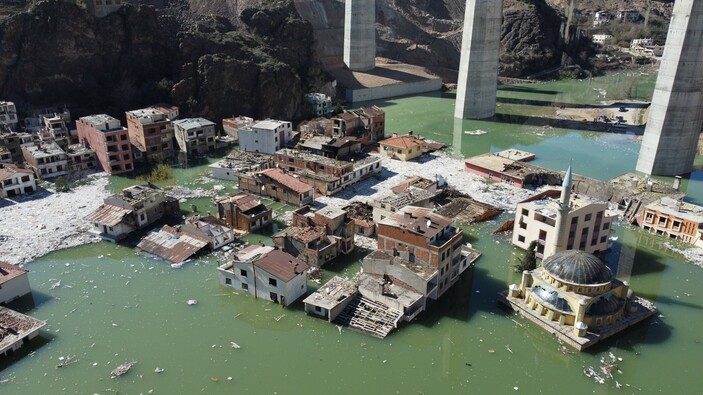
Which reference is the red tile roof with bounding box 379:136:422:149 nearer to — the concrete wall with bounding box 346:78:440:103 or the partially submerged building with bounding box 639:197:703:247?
the partially submerged building with bounding box 639:197:703:247

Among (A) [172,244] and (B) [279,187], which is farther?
(B) [279,187]

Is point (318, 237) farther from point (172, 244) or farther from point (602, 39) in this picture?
point (602, 39)

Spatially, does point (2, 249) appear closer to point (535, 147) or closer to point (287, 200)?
point (287, 200)

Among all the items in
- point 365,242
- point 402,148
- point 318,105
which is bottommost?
point 365,242

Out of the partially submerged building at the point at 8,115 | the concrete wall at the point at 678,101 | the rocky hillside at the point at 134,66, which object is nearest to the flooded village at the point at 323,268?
the concrete wall at the point at 678,101

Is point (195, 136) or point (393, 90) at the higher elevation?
point (195, 136)

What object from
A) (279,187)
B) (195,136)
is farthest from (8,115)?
(279,187)
